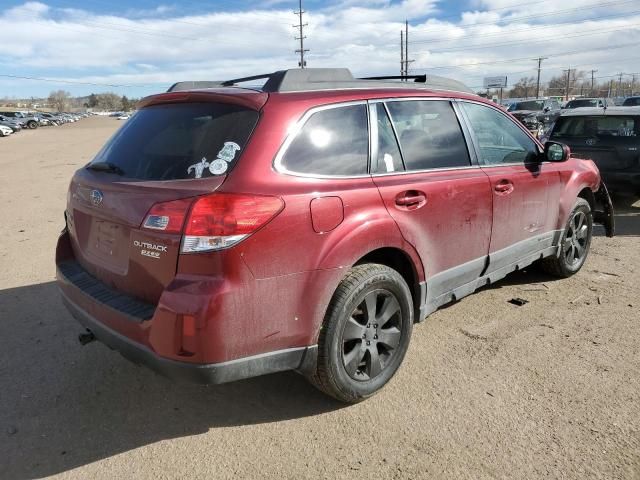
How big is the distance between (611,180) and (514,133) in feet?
15.3

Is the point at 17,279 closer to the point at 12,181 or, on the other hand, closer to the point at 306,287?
the point at 306,287

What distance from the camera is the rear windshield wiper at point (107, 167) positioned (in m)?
2.96

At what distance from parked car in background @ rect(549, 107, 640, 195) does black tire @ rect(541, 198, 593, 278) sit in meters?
2.77

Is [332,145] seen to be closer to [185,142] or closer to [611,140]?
[185,142]

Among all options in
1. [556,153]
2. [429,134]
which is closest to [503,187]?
[429,134]

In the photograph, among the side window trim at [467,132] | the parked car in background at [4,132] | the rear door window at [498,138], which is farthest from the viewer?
the parked car in background at [4,132]

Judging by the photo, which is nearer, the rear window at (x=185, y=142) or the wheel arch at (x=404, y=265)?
the rear window at (x=185, y=142)

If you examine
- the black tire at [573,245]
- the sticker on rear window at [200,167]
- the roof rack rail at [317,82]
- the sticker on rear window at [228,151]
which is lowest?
the black tire at [573,245]

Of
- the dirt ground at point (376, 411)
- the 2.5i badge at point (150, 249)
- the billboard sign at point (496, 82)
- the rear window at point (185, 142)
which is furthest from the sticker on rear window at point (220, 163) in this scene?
the billboard sign at point (496, 82)

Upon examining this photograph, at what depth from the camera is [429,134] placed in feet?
11.7

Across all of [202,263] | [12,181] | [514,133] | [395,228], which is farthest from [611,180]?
[12,181]

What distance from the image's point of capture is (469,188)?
3635mm

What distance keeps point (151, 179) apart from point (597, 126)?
26.0ft

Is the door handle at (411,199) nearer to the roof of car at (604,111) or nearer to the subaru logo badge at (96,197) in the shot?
the subaru logo badge at (96,197)
